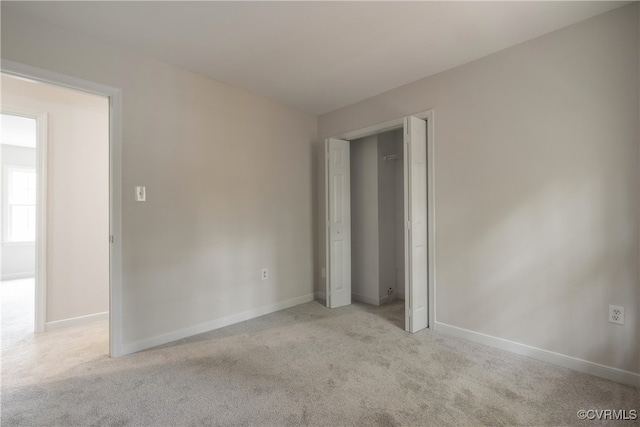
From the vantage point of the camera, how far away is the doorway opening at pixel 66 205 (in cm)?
293

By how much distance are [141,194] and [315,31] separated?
1.96 meters

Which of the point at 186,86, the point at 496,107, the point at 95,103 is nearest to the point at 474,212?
the point at 496,107

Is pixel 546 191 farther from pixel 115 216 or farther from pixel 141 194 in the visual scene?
pixel 115 216

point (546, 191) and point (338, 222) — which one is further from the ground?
point (546, 191)

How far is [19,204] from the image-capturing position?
6.10 metres

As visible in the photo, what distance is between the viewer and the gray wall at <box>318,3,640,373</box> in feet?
6.46

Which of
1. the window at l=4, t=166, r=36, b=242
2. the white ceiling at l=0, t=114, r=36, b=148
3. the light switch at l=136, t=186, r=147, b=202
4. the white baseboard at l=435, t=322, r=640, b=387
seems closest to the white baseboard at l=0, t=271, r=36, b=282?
the window at l=4, t=166, r=36, b=242

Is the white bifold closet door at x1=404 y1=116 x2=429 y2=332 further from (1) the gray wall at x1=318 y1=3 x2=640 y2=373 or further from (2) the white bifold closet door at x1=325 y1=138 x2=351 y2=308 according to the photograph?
(2) the white bifold closet door at x1=325 y1=138 x2=351 y2=308

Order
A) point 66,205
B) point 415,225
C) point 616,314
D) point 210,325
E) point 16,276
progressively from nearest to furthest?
point 616,314 → point 415,225 → point 210,325 → point 66,205 → point 16,276

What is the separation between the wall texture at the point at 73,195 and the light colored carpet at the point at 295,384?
1.68ft

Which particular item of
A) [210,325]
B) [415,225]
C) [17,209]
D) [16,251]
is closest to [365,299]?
[415,225]

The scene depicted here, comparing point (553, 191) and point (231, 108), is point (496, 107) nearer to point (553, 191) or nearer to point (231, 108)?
point (553, 191)

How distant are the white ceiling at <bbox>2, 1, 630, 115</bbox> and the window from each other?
5.81 m

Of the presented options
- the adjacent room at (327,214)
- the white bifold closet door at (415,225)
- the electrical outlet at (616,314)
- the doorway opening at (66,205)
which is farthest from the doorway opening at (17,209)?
the electrical outlet at (616,314)
